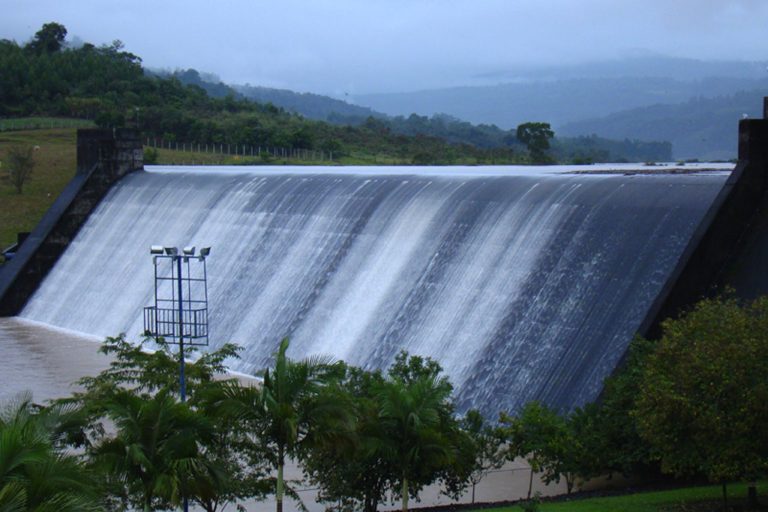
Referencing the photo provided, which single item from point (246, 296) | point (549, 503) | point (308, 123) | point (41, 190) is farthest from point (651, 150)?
point (549, 503)

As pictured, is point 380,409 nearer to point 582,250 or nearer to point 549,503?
point 549,503

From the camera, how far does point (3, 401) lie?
25.2 metres

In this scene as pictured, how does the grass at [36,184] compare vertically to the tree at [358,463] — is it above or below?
above

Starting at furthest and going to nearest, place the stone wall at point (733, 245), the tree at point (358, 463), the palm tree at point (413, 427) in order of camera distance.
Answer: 1. the stone wall at point (733, 245)
2. the palm tree at point (413, 427)
3. the tree at point (358, 463)

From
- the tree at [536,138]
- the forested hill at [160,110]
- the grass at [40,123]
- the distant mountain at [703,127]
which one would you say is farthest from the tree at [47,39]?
the distant mountain at [703,127]

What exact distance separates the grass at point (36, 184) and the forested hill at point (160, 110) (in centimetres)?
663

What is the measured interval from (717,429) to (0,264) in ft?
107

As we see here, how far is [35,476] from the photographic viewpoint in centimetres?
877

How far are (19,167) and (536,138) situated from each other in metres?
28.1

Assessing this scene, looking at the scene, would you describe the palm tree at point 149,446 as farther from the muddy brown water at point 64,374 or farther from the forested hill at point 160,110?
the forested hill at point 160,110

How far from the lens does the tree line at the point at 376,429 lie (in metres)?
12.5

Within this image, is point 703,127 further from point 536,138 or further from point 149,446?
point 149,446

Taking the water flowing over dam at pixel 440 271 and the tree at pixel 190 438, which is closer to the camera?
the tree at pixel 190 438

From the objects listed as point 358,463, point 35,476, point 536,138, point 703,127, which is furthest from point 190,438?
point 703,127
